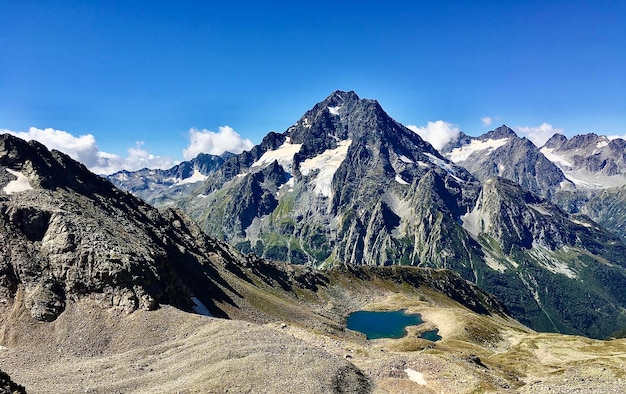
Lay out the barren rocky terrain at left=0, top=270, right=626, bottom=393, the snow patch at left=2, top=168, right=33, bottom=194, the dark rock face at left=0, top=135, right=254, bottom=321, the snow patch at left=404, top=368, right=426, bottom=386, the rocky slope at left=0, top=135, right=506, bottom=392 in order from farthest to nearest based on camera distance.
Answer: the snow patch at left=2, top=168, right=33, bottom=194 → the dark rock face at left=0, top=135, right=254, bottom=321 → the snow patch at left=404, top=368, right=426, bottom=386 → the rocky slope at left=0, top=135, right=506, bottom=392 → the barren rocky terrain at left=0, top=270, right=626, bottom=393

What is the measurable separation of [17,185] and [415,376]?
106 m

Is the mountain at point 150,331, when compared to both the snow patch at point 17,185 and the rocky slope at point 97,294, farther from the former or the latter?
the snow patch at point 17,185

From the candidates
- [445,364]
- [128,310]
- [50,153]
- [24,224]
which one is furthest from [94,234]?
[445,364]

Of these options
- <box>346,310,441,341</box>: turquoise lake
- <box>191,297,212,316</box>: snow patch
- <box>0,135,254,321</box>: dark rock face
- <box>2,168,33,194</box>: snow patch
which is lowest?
<box>346,310,441,341</box>: turquoise lake

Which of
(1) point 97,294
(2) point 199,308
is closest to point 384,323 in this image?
(2) point 199,308

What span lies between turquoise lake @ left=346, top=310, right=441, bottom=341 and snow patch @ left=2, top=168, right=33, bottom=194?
115044 millimetres

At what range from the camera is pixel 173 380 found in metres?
59.0

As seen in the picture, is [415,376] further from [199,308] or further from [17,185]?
[17,185]

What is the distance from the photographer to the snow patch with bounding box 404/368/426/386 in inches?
2537

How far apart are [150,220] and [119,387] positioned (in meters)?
104

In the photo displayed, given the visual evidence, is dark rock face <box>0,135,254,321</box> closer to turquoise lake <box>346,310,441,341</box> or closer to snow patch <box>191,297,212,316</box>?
snow patch <box>191,297,212,316</box>

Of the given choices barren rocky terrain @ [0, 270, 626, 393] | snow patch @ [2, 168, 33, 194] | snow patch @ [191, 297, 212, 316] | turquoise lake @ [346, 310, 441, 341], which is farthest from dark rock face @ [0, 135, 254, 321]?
turquoise lake @ [346, 310, 441, 341]

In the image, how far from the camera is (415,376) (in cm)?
6594

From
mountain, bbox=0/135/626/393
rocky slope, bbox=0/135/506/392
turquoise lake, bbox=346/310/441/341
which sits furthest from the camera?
turquoise lake, bbox=346/310/441/341
